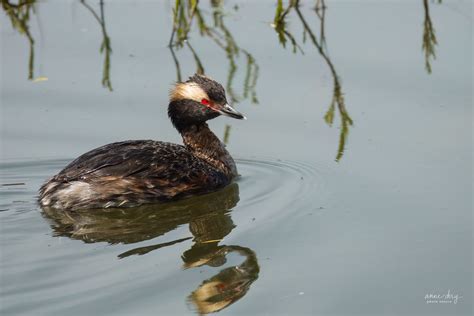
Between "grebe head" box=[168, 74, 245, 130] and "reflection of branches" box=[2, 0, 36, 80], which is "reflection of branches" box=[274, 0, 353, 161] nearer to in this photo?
"grebe head" box=[168, 74, 245, 130]

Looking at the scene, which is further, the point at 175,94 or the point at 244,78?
the point at 244,78

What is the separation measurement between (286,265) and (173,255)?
2.52 ft

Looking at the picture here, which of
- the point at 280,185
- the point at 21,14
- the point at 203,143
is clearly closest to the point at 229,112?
the point at 203,143

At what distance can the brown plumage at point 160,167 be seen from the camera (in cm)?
759

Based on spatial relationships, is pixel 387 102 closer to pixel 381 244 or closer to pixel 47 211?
pixel 381 244

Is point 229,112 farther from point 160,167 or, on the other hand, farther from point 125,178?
point 125,178

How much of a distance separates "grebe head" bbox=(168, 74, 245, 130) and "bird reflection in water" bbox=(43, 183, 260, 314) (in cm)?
66

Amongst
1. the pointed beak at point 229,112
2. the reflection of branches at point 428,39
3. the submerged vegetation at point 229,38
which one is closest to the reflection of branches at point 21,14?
the submerged vegetation at point 229,38

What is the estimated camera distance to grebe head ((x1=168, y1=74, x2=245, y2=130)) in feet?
27.7

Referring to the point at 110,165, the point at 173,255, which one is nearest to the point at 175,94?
the point at 110,165

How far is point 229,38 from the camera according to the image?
440 inches

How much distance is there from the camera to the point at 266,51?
10859 mm

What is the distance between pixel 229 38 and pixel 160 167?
358cm

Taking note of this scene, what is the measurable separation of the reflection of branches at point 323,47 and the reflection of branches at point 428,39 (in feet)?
3.39
